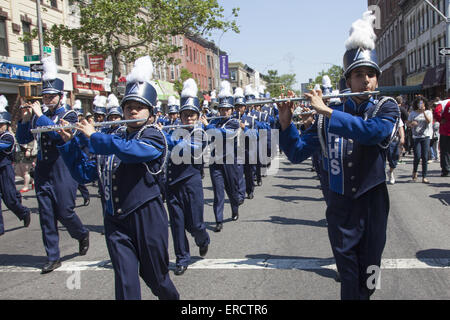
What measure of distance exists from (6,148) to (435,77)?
32.6 m

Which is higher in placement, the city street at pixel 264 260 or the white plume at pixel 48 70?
the white plume at pixel 48 70

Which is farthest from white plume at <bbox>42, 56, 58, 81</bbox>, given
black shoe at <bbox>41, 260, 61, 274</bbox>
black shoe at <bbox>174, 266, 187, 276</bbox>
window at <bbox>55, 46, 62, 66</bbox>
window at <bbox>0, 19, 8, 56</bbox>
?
window at <bbox>55, 46, 62, 66</bbox>

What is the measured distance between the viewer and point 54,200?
6.21 metres

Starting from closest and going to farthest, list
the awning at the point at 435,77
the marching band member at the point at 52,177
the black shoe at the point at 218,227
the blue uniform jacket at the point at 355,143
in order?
the blue uniform jacket at the point at 355,143 < the marching band member at the point at 52,177 < the black shoe at the point at 218,227 < the awning at the point at 435,77

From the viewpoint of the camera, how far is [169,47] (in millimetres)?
22781

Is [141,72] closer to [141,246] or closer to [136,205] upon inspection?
[136,205]

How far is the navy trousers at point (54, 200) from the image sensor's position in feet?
20.0

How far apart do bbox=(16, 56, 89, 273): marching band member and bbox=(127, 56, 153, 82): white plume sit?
2.28m

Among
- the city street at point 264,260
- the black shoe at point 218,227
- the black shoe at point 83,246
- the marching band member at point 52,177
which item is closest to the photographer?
the city street at point 264,260

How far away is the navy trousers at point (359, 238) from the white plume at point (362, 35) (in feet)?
3.35

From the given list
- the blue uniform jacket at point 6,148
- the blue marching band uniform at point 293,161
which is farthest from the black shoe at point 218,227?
the blue marching band uniform at point 293,161

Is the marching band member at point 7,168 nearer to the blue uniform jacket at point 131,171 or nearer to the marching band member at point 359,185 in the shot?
the blue uniform jacket at point 131,171
